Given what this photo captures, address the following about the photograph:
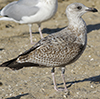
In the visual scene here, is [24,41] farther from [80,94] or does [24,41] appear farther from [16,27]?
[80,94]

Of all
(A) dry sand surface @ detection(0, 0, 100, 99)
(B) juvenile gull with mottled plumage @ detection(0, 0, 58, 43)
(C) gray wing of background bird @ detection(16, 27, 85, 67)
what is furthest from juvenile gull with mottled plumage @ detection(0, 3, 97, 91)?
(B) juvenile gull with mottled plumage @ detection(0, 0, 58, 43)

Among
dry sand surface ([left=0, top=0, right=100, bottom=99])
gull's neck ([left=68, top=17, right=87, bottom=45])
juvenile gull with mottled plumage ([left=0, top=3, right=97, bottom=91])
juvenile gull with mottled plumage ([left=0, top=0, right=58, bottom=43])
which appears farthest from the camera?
juvenile gull with mottled plumage ([left=0, top=0, right=58, bottom=43])

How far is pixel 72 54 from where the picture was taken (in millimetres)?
4797

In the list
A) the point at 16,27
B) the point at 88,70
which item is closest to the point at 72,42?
the point at 88,70

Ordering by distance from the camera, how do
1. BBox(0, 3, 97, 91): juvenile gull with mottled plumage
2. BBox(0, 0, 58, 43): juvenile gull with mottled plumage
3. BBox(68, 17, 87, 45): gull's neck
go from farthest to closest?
BBox(0, 0, 58, 43): juvenile gull with mottled plumage
BBox(68, 17, 87, 45): gull's neck
BBox(0, 3, 97, 91): juvenile gull with mottled plumage

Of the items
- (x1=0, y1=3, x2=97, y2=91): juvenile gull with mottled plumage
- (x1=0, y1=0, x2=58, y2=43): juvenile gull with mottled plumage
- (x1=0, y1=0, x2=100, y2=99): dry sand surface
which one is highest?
(x1=0, y1=3, x2=97, y2=91): juvenile gull with mottled plumage

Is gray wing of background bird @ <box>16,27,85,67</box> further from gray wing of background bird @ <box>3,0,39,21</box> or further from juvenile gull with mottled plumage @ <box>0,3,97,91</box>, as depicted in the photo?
gray wing of background bird @ <box>3,0,39,21</box>

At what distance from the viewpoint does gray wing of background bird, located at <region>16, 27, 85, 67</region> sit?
4738 mm

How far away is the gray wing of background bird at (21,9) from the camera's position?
→ 7428mm

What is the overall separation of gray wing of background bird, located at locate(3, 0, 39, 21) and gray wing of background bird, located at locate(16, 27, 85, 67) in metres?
2.80

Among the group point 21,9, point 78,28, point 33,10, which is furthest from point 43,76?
point 21,9

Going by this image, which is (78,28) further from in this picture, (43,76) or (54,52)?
(43,76)

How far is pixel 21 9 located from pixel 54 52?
338cm

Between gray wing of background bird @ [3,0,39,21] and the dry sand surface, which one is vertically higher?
gray wing of background bird @ [3,0,39,21]
